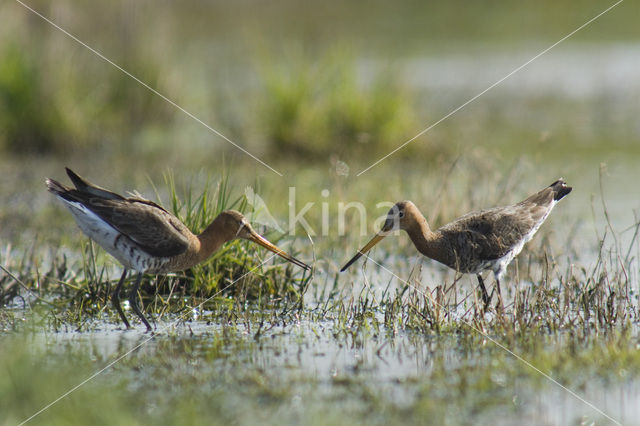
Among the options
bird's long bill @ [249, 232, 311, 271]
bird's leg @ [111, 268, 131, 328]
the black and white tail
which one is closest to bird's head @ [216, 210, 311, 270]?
bird's long bill @ [249, 232, 311, 271]

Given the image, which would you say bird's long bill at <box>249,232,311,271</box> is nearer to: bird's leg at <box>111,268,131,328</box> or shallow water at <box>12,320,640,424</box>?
shallow water at <box>12,320,640,424</box>

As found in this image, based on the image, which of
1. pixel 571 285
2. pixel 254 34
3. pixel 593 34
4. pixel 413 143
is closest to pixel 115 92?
pixel 413 143

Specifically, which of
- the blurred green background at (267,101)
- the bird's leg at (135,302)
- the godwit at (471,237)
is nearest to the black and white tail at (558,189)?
the godwit at (471,237)

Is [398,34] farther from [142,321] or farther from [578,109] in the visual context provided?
[142,321]

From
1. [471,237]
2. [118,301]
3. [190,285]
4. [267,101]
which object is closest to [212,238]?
[190,285]

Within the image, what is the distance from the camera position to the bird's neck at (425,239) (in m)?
7.63

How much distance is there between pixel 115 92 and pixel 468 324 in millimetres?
9602

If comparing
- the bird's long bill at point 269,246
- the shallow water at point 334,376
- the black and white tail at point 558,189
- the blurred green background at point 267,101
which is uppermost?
the blurred green background at point 267,101

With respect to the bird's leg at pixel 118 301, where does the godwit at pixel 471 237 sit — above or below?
above

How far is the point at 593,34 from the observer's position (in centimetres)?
2367

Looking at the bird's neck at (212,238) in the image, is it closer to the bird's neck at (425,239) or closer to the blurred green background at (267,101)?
the bird's neck at (425,239)

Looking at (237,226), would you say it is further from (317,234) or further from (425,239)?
(317,234)

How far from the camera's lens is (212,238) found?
729 centimetres

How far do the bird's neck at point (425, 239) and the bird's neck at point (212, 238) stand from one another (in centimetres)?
145
